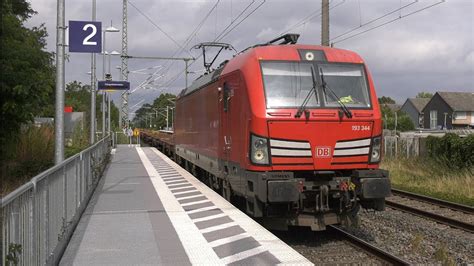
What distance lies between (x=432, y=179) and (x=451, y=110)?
203ft

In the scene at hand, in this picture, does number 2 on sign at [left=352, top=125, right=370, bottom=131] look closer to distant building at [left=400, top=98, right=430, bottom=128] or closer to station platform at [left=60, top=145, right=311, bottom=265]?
Answer: station platform at [left=60, top=145, right=311, bottom=265]

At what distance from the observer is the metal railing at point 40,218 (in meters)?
3.95

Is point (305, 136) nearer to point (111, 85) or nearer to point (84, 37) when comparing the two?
point (84, 37)

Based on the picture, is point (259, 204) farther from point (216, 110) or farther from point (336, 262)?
point (216, 110)

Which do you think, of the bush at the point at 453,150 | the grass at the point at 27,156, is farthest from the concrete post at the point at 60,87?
the bush at the point at 453,150

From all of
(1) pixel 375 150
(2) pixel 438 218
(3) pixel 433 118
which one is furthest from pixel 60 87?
(3) pixel 433 118

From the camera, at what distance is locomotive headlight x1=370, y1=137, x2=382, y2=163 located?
8.98 m

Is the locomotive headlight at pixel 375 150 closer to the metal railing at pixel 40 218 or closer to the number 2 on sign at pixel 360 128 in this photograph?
the number 2 on sign at pixel 360 128

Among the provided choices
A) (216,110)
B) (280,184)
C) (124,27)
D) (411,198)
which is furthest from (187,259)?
(124,27)

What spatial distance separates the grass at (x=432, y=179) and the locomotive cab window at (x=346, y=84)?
7063 millimetres

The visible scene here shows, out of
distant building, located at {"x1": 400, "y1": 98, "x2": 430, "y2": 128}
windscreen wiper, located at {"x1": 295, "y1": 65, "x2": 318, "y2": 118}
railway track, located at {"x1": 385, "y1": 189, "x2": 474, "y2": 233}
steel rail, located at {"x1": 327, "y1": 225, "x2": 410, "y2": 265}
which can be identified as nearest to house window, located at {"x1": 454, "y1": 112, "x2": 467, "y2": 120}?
distant building, located at {"x1": 400, "y1": 98, "x2": 430, "y2": 128}

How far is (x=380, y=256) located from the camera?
7770mm

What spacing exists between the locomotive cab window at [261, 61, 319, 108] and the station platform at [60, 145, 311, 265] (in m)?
1.99

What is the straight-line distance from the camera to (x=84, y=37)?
10391 millimetres
